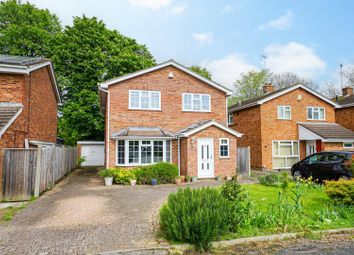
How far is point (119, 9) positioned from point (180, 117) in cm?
811

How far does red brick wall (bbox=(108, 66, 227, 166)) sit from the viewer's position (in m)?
16.7

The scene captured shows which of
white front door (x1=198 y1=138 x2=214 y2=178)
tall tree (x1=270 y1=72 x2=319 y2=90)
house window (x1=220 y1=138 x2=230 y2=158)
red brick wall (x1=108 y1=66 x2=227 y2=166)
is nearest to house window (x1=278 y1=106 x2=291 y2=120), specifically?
red brick wall (x1=108 y1=66 x2=227 y2=166)

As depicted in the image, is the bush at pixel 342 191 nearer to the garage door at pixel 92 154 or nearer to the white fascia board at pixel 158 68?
the white fascia board at pixel 158 68

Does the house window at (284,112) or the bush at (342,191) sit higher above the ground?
the house window at (284,112)

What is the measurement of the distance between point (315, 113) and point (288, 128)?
341 centimetres

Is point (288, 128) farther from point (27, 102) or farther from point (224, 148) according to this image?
point (27, 102)

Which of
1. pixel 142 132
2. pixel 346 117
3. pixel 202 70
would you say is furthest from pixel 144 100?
pixel 202 70

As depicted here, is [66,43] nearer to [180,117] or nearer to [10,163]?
[180,117]

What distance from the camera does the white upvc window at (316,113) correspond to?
74.7ft

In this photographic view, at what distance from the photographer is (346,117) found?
24891 millimetres

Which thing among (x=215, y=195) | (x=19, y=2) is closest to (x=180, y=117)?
(x=215, y=195)

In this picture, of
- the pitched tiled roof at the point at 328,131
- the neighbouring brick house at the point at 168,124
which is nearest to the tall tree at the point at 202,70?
the pitched tiled roof at the point at 328,131

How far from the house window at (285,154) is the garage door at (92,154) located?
18981mm

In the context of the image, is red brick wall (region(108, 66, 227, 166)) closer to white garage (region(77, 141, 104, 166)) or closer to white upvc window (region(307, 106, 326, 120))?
white upvc window (region(307, 106, 326, 120))
